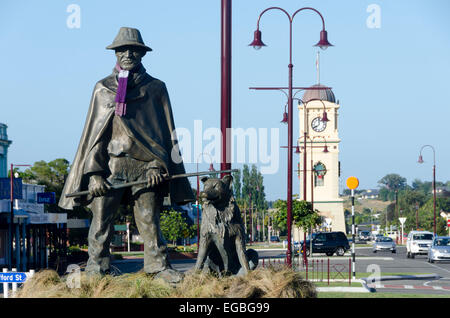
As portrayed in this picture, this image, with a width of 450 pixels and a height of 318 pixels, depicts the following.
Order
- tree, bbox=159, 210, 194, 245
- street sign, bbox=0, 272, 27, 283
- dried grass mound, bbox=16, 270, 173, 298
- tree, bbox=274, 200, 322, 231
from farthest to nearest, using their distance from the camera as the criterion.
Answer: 1. tree, bbox=159, 210, 194, 245
2. tree, bbox=274, 200, 322, 231
3. street sign, bbox=0, 272, 27, 283
4. dried grass mound, bbox=16, 270, 173, 298

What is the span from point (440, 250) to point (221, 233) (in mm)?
30822

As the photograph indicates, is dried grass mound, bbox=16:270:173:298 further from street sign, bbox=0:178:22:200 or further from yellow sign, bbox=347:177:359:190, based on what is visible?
street sign, bbox=0:178:22:200

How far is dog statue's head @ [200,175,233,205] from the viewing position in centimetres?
963

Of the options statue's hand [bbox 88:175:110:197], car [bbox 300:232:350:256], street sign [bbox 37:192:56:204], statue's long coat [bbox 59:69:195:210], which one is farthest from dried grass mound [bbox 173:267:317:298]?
car [bbox 300:232:350:256]

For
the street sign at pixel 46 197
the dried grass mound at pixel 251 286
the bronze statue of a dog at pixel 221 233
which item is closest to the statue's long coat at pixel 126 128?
the bronze statue of a dog at pixel 221 233

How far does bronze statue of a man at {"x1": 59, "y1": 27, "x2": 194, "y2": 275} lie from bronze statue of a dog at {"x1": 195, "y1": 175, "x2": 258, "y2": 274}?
27.3 inches

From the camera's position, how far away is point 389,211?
15200cm

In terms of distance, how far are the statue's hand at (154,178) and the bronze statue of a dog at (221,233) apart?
0.92m

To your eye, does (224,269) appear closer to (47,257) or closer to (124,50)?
(124,50)

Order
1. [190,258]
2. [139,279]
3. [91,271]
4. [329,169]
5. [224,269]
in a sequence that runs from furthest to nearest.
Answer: [329,169]
[190,258]
[224,269]
[91,271]
[139,279]

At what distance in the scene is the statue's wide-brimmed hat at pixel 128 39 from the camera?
9.09m

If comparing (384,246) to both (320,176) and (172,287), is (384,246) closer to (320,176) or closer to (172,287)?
(320,176)
